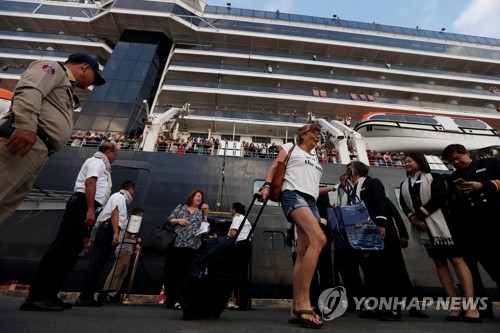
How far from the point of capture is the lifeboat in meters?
11.4

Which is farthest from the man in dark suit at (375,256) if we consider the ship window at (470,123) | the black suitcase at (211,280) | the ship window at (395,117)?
the ship window at (470,123)

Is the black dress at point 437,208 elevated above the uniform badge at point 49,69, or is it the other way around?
the uniform badge at point 49,69

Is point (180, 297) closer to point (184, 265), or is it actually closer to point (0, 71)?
point (184, 265)

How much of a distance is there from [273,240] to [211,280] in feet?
14.6

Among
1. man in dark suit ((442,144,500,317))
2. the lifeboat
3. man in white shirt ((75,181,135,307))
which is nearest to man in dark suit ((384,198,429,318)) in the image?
man in dark suit ((442,144,500,317))

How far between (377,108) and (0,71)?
68.1 ft

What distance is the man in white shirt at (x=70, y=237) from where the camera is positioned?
2420mm

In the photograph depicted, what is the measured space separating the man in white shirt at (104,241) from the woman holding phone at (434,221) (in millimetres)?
3661

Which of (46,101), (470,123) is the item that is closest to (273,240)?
(46,101)

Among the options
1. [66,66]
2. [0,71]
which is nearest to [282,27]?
[0,71]

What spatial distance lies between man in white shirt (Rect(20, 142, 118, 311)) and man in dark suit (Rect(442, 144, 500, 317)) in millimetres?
3649

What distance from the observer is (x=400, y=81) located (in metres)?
18.0

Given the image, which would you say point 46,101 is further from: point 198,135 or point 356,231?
point 198,135

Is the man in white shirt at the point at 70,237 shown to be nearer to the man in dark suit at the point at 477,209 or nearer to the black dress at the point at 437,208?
the black dress at the point at 437,208
